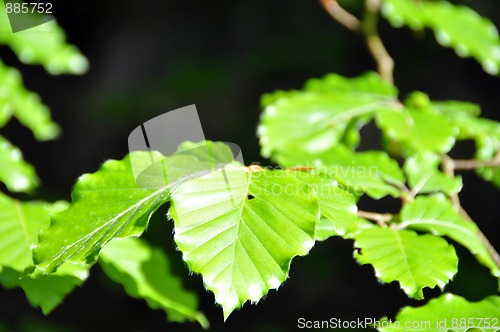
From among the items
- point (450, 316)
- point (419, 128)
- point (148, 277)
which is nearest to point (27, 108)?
point (148, 277)

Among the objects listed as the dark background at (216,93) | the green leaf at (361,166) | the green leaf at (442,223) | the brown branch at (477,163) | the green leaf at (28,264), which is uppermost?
the green leaf at (28,264)

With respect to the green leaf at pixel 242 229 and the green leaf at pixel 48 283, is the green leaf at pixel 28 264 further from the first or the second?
the green leaf at pixel 242 229

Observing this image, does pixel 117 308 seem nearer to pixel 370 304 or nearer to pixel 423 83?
pixel 370 304

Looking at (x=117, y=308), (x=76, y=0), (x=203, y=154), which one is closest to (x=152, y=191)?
(x=203, y=154)

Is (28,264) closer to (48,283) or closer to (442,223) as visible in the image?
(48,283)

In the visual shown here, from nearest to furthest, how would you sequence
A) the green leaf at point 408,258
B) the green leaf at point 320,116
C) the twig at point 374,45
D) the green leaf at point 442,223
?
the green leaf at point 408,258 < the green leaf at point 442,223 < the green leaf at point 320,116 < the twig at point 374,45

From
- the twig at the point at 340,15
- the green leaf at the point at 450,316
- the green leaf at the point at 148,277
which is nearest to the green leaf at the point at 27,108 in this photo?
the green leaf at the point at 148,277

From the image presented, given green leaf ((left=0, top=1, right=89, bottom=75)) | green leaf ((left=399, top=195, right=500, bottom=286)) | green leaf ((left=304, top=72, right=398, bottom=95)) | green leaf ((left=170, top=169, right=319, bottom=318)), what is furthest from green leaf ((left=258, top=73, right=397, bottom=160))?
green leaf ((left=0, top=1, right=89, bottom=75))
